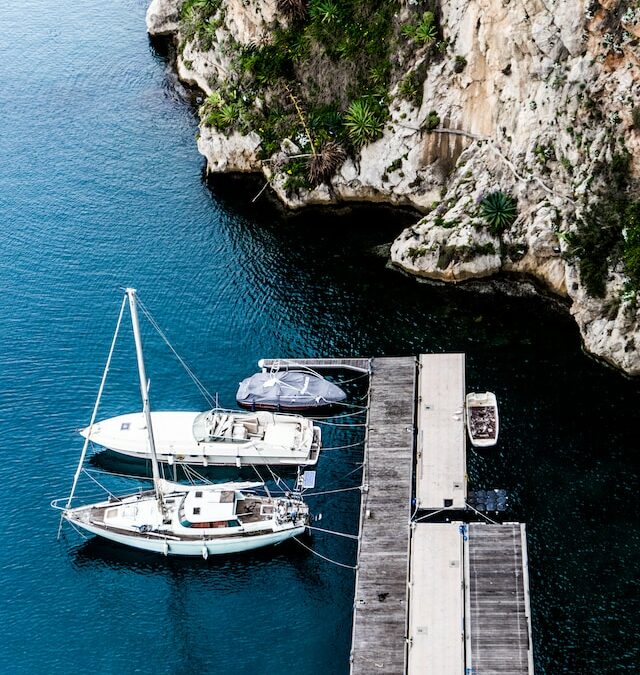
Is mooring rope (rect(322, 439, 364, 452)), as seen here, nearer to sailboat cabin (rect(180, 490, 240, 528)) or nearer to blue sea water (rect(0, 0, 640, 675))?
blue sea water (rect(0, 0, 640, 675))

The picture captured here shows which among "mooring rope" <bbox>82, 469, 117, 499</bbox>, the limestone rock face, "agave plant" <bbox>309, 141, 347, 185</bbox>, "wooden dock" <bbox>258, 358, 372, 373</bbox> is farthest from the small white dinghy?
the limestone rock face

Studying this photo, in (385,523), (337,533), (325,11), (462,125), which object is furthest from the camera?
(325,11)

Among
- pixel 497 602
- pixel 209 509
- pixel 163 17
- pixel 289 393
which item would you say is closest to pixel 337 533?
pixel 209 509

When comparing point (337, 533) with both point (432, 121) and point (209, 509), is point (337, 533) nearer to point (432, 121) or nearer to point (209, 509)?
point (209, 509)

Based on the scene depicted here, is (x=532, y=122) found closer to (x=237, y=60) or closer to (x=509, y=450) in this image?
(x=509, y=450)

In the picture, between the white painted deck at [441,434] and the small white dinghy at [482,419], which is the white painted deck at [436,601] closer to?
the white painted deck at [441,434]

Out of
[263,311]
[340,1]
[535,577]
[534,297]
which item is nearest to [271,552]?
[535,577]

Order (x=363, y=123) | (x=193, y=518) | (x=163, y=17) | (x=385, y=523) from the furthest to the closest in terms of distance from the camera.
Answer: (x=163, y=17), (x=363, y=123), (x=193, y=518), (x=385, y=523)
